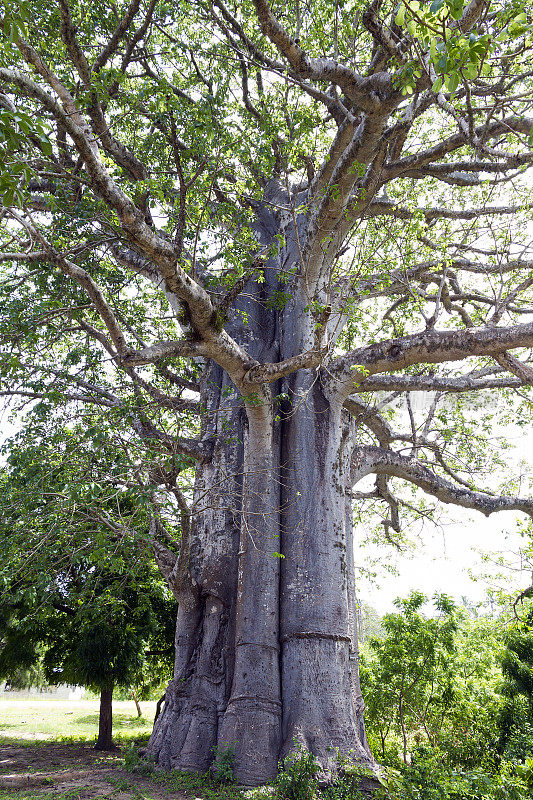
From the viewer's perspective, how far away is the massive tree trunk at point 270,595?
412 centimetres

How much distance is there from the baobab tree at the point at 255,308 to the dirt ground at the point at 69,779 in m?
0.44

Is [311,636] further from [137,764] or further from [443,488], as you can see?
[443,488]

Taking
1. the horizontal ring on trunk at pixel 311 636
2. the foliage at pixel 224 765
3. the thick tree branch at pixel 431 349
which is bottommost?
the foliage at pixel 224 765

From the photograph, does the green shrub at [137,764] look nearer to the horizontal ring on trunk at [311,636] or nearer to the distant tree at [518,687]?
the horizontal ring on trunk at [311,636]

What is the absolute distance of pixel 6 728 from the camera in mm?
11797

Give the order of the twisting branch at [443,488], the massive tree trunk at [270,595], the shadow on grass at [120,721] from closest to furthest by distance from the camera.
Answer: the massive tree trunk at [270,595] → the twisting branch at [443,488] → the shadow on grass at [120,721]

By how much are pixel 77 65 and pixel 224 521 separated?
3.88 meters

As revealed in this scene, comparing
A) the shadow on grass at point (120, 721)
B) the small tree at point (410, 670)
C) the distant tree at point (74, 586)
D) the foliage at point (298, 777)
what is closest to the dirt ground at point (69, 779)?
the foliage at point (298, 777)

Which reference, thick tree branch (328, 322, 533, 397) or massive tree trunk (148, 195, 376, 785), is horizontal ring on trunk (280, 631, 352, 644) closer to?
massive tree trunk (148, 195, 376, 785)

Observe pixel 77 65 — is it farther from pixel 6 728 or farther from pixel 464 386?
pixel 6 728

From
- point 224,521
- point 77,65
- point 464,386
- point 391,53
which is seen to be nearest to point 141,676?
point 224,521

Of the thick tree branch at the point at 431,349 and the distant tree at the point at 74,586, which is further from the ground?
the thick tree branch at the point at 431,349

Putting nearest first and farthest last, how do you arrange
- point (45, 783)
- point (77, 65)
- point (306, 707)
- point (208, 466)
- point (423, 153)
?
point (77, 65) < point (306, 707) < point (45, 783) < point (423, 153) < point (208, 466)

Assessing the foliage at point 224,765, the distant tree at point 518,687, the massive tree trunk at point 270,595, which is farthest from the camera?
the distant tree at point 518,687
